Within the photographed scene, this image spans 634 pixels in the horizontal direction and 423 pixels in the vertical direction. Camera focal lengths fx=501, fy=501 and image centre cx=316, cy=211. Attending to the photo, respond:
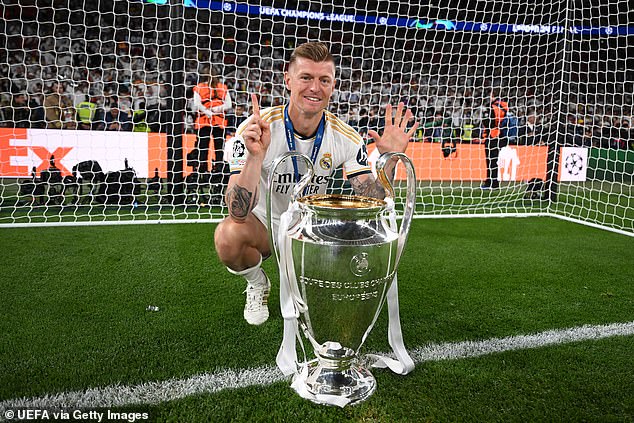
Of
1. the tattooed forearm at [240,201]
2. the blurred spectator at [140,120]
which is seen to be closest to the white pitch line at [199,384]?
the tattooed forearm at [240,201]

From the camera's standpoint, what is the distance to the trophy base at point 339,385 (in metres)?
1.41

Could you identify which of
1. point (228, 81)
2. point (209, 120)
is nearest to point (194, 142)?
point (209, 120)

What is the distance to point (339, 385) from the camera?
146 centimetres

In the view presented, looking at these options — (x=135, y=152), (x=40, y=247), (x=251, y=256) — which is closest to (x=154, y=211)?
(x=135, y=152)

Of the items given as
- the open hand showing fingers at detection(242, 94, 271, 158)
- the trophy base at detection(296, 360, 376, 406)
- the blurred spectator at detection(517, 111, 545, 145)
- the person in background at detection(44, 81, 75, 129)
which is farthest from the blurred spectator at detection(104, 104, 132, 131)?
Answer: the trophy base at detection(296, 360, 376, 406)

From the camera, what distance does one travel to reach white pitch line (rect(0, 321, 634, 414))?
4.58 ft

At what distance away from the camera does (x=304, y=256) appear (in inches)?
52.8

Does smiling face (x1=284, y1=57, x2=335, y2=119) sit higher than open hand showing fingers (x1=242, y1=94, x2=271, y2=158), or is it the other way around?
smiling face (x1=284, y1=57, x2=335, y2=119)

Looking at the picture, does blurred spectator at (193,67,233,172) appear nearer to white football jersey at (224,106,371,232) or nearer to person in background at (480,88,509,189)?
white football jersey at (224,106,371,232)

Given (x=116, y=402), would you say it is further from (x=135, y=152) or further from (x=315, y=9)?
(x=315, y=9)

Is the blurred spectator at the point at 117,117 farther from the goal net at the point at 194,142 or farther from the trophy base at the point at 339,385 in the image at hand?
the trophy base at the point at 339,385

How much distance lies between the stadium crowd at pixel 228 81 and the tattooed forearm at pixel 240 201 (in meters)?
3.95

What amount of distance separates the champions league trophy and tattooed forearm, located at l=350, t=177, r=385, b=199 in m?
0.65

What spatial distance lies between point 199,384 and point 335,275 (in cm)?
56
